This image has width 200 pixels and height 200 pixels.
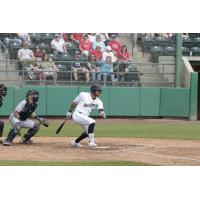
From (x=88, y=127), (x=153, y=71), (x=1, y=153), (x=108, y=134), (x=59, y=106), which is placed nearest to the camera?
(x=1, y=153)

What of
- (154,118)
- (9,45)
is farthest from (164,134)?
(9,45)

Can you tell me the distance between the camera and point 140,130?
793 inches

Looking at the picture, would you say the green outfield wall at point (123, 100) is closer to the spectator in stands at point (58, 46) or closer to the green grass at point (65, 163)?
the spectator in stands at point (58, 46)

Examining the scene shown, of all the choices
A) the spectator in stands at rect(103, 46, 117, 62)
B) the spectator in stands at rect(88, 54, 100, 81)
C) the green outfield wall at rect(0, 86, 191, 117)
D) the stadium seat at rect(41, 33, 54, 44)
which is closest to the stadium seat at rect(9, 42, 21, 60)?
the stadium seat at rect(41, 33, 54, 44)

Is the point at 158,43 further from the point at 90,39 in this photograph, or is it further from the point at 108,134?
the point at 108,134

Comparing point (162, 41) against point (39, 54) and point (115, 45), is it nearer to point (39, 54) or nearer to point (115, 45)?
point (115, 45)

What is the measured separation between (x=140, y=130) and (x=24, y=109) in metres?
6.58

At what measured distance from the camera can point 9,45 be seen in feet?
84.2

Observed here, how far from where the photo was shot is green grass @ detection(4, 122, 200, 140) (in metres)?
18.2

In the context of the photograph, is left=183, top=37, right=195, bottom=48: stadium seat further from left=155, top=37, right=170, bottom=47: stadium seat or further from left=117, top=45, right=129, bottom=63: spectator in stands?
left=117, top=45, right=129, bottom=63: spectator in stands

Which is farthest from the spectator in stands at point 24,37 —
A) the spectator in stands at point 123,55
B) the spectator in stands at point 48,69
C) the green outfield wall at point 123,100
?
the spectator in stands at point 123,55

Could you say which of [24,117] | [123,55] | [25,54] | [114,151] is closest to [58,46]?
[25,54]

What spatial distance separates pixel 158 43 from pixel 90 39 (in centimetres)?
405

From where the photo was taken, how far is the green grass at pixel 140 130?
18.2 m
